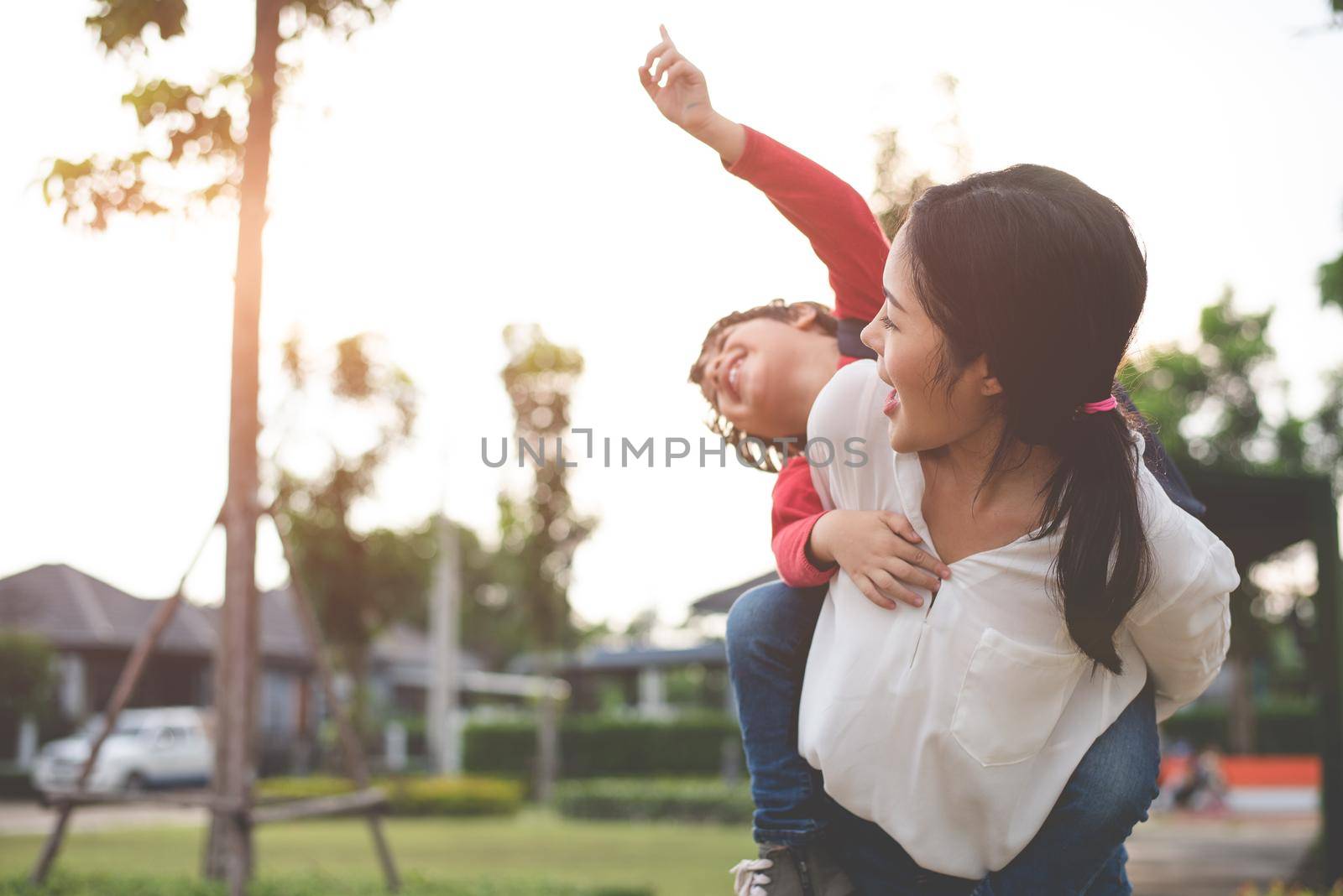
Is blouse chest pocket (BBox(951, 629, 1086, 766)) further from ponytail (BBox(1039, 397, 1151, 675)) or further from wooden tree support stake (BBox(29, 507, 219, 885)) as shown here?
wooden tree support stake (BBox(29, 507, 219, 885))

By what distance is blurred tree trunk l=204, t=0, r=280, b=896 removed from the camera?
5535 mm

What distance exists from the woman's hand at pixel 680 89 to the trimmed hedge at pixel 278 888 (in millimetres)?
4945

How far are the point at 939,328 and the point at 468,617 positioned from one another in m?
60.1

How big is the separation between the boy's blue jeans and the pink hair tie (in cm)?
39

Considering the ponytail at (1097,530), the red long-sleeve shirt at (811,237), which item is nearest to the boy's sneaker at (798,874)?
the red long-sleeve shirt at (811,237)

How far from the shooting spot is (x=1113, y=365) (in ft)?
4.30

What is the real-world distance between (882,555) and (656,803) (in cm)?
1540

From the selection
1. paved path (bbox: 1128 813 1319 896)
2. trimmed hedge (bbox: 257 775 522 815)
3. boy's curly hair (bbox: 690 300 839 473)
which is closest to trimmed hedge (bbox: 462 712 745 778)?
trimmed hedge (bbox: 257 775 522 815)

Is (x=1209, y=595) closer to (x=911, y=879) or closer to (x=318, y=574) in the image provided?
(x=911, y=879)

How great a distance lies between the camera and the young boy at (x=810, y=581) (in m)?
1.42

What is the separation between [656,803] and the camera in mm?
16078

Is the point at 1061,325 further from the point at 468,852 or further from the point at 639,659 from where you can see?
the point at 639,659

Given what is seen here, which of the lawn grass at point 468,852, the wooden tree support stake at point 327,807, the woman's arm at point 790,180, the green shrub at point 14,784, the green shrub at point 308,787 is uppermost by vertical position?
the woman's arm at point 790,180

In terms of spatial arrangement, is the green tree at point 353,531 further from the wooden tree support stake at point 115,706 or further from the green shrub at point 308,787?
the wooden tree support stake at point 115,706
